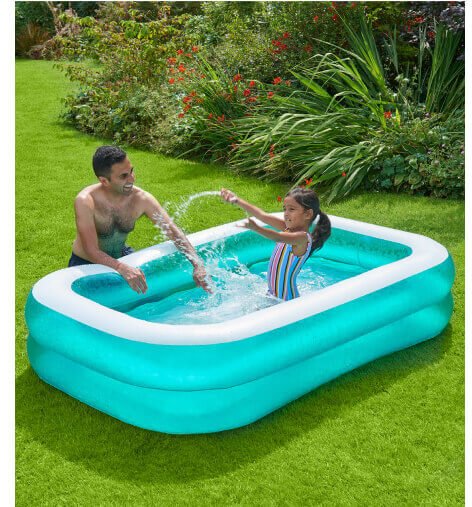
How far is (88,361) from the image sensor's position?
360cm

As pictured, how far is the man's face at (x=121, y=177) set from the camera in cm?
436

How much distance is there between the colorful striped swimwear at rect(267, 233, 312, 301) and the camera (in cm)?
436

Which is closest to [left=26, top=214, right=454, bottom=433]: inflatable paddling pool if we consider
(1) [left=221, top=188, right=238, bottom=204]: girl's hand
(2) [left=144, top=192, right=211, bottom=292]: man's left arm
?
(2) [left=144, top=192, right=211, bottom=292]: man's left arm

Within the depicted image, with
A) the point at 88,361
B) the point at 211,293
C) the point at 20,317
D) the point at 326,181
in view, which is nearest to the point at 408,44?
the point at 326,181

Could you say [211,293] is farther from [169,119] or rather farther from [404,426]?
[169,119]

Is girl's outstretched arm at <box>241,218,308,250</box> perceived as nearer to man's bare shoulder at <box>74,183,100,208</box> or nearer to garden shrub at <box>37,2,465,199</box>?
man's bare shoulder at <box>74,183,100,208</box>

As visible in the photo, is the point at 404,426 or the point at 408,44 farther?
the point at 408,44

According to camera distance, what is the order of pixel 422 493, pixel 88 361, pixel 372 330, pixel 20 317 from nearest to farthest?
pixel 422 493, pixel 88 361, pixel 372 330, pixel 20 317

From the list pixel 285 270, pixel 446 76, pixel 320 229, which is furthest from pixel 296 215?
pixel 446 76

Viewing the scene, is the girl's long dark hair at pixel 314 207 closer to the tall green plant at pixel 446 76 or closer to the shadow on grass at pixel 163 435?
the shadow on grass at pixel 163 435

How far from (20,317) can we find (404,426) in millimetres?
2442

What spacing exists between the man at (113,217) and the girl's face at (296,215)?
0.62m

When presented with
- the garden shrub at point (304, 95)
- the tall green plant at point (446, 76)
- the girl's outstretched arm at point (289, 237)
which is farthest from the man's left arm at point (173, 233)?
the tall green plant at point (446, 76)

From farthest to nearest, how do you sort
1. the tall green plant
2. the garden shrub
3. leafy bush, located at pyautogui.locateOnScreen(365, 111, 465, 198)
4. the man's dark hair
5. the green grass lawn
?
the tall green plant < the garden shrub < leafy bush, located at pyautogui.locateOnScreen(365, 111, 465, 198) < the man's dark hair < the green grass lawn
